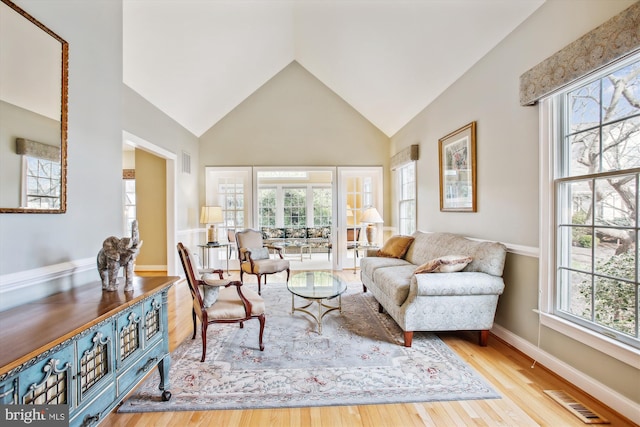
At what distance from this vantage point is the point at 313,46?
4438mm

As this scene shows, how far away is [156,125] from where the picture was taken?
4.01 meters

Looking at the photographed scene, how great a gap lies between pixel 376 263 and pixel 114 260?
A: 2.89 meters

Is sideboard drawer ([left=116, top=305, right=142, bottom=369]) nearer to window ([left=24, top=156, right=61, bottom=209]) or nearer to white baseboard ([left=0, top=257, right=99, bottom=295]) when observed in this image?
white baseboard ([left=0, top=257, right=99, bottom=295])

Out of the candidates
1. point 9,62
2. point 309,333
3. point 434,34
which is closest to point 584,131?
point 434,34

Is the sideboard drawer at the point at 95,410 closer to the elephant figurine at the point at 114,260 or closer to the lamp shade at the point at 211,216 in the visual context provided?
the elephant figurine at the point at 114,260

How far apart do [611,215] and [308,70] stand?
509 cm

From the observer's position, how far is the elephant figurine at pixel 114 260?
1564 millimetres

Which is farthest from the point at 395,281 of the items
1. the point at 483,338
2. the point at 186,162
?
the point at 186,162

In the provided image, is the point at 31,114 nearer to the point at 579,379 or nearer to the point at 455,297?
the point at 455,297

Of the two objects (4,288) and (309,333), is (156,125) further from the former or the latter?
(309,333)

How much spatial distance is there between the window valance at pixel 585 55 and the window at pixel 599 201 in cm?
11

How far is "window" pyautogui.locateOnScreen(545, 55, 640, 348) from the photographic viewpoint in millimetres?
1642

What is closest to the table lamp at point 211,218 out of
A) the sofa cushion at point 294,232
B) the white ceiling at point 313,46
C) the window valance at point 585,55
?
the white ceiling at point 313,46

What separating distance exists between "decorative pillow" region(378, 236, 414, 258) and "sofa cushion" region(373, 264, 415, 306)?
53cm
